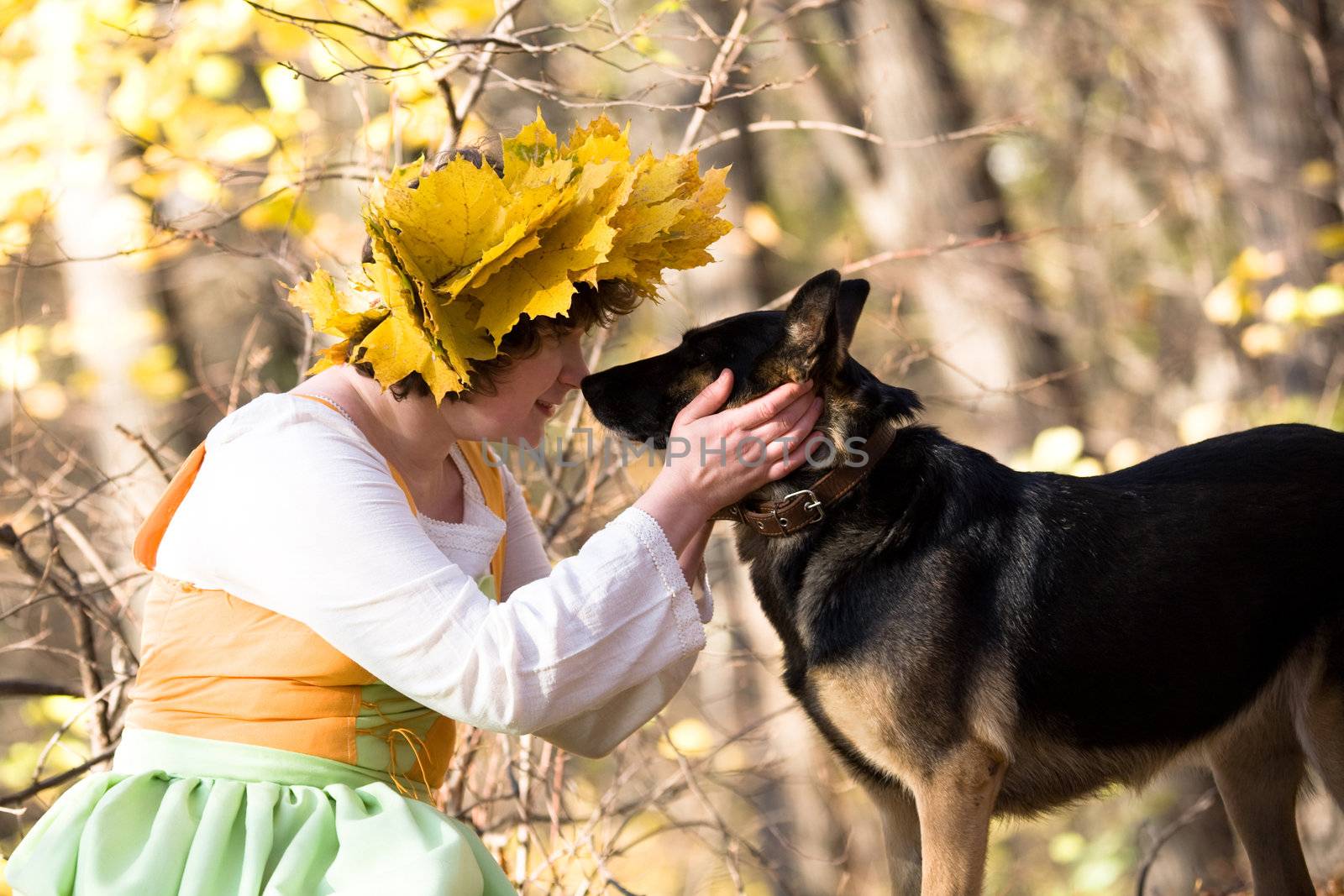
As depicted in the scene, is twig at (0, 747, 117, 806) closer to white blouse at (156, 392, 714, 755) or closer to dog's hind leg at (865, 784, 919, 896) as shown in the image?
white blouse at (156, 392, 714, 755)

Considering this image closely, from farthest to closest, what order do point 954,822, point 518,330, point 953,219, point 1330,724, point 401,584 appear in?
point 953,219 → point 1330,724 → point 954,822 → point 518,330 → point 401,584

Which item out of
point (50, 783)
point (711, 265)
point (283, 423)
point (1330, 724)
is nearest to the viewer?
point (283, 423)

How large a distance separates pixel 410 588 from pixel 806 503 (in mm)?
1081

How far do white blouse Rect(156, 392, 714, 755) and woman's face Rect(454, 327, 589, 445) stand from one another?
0.28 meters

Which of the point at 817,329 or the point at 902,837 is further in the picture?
the point at 902,837

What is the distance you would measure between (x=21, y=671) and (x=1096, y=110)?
11238 mm

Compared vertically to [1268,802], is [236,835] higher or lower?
higher

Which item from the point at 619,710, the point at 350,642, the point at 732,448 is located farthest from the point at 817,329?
the point at 350,642

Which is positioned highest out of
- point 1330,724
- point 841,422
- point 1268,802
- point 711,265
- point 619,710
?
point 841,422

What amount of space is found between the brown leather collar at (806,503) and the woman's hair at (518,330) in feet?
1.94

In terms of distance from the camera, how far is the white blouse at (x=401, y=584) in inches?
89.8

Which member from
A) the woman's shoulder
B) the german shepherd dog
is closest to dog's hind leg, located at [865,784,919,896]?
the german shepherd dog

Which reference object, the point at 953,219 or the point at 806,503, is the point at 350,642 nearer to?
the point at 806,503

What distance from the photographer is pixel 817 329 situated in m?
2.95
